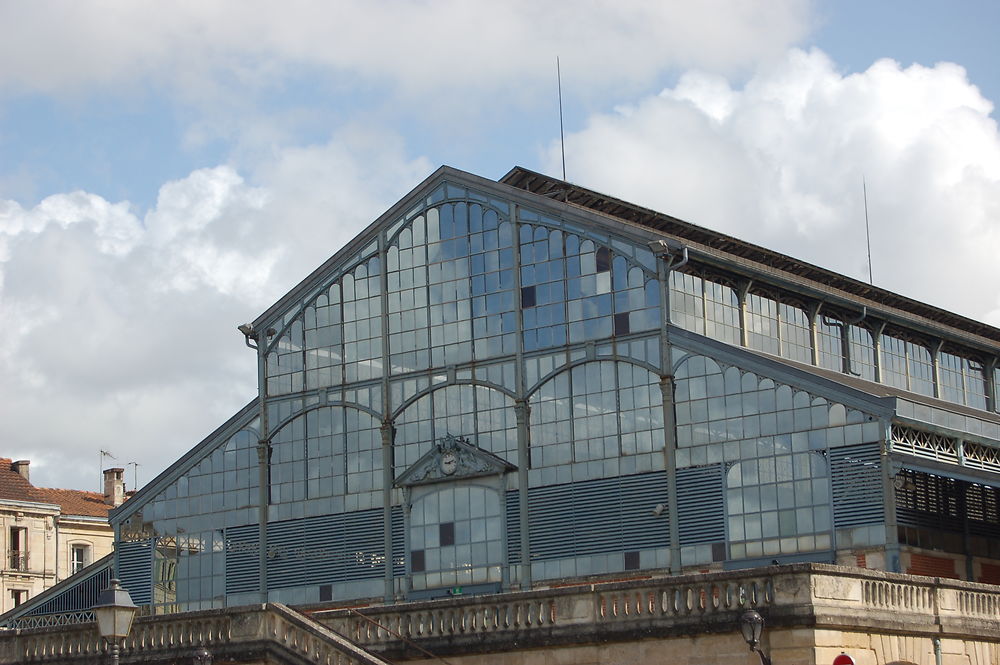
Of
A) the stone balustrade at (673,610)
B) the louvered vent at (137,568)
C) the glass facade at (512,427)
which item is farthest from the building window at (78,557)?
the stone balustrade at (673,610)

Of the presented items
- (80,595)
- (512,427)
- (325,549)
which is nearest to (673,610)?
(512,427)

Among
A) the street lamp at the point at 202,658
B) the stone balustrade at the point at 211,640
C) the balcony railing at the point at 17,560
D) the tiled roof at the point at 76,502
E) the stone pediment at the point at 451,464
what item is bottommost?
the street lamp at the point at 202,658

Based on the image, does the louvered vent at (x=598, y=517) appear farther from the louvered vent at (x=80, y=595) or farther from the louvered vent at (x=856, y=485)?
the louvered vent at (x=80, y=595)

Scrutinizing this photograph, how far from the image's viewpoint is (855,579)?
27.3 metres

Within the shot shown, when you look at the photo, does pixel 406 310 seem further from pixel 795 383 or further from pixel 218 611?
pixel 218 611

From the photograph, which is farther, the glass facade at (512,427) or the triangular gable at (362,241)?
the triangular gable at (362,241)

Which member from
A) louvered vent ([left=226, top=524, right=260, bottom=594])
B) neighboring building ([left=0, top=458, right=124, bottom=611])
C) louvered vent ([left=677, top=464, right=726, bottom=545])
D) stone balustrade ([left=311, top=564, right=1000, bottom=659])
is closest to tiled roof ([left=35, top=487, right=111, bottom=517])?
neighboring building ([left=0, top=458, right=124, bottom=611])

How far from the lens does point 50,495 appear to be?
86062 mm

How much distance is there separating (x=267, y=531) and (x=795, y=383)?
705 inches

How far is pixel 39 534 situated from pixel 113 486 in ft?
21.9

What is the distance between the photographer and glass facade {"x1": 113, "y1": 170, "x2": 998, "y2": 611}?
40969 millimetres

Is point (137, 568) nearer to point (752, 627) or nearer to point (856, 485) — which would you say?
point (856, 485)

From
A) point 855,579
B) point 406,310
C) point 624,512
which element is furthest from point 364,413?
point 855,579

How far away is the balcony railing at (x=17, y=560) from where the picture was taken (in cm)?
8069
